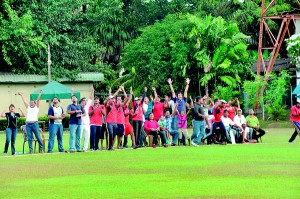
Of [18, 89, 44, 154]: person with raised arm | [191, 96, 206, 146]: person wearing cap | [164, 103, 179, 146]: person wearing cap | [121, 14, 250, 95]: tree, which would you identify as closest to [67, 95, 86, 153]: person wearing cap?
[18, 89, 44, 154]: person with raised arm

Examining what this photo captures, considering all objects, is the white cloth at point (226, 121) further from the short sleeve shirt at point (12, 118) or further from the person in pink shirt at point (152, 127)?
the short sleeve shirt at point (12, 118)

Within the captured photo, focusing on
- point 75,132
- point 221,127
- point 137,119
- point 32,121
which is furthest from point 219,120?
point 32,121

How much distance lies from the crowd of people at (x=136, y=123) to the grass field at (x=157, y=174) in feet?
5.03

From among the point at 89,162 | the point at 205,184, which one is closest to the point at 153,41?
the point at 89,162

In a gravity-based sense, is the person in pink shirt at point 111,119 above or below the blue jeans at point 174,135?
above

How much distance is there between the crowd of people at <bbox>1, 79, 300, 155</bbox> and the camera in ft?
109

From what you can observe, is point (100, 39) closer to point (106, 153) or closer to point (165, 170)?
point (106, 153)

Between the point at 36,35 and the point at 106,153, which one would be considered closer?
the point at 106,153

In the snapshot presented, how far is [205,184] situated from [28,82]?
49850mm

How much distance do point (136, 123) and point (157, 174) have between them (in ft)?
43.5

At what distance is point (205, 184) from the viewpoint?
1983 centimetres

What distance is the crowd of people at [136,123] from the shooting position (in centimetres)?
3312

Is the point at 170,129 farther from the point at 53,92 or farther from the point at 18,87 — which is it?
the point at 18,87

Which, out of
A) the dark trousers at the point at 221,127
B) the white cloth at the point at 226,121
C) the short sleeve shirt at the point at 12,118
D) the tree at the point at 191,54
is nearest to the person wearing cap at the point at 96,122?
the short sleeve shirt at the point at 12,118
